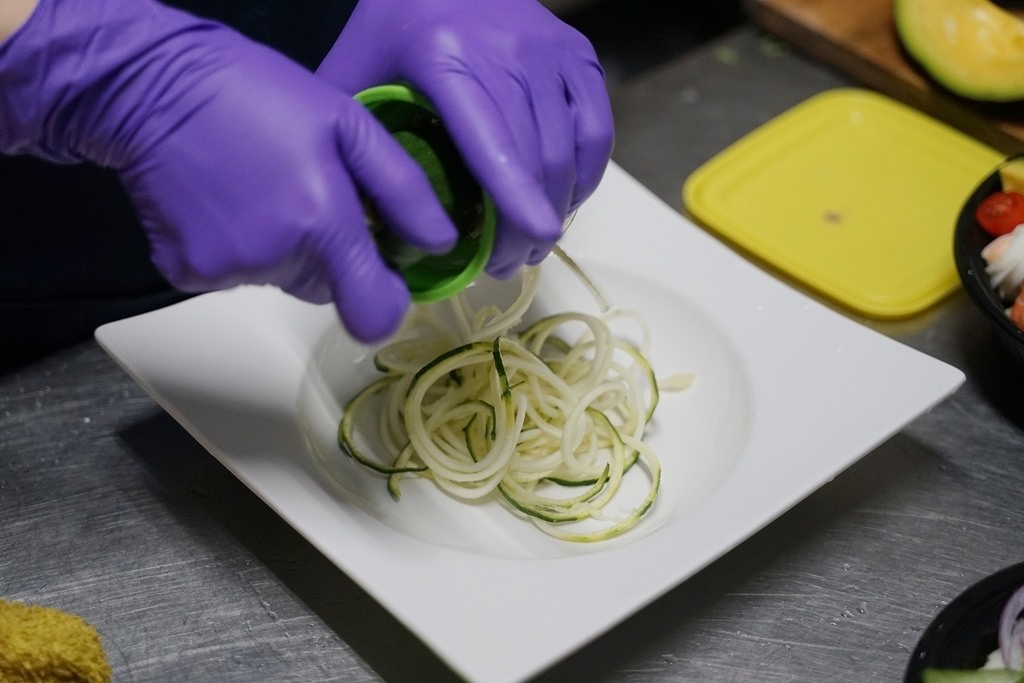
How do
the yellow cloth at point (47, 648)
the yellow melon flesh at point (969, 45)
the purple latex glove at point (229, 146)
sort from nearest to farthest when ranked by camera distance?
1. the purple latex glove at point (229, 146)
2. the yellow cloth at point (47, 648)
3. the yellow melon flesh at point (969, 45)

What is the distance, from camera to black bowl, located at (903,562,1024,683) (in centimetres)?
106

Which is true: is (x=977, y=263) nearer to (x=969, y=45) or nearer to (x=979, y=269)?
(x=979, y=269)

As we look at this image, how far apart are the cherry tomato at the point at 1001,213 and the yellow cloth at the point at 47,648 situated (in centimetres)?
124

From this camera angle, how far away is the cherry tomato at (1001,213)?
4.88ft

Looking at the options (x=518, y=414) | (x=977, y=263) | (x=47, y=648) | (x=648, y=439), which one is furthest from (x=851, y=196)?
(x=47, y=648)

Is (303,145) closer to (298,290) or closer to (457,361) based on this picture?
(298,290)

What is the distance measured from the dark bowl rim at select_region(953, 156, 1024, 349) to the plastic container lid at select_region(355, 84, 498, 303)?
662mm

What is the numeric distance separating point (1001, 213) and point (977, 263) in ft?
0.34

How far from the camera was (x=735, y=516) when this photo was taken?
1.15 m

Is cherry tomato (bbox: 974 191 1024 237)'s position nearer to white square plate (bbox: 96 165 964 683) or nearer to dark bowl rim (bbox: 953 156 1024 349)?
dark bowl rim (bbox: 953 156 1024 349)

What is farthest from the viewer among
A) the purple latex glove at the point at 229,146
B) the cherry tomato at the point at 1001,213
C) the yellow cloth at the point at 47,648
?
the cherry tomato at the point at 1001,213

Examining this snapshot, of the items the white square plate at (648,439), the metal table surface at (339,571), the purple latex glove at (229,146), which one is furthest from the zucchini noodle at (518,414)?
the purple latex glove at (229,146)

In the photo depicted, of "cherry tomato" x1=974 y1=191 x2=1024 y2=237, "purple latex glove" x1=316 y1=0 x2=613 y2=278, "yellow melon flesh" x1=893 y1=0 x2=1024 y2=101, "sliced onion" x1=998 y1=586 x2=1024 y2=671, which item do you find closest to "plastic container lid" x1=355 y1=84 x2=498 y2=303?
"purple latex glove" x1=316 y1=0 x2=613 y2=278

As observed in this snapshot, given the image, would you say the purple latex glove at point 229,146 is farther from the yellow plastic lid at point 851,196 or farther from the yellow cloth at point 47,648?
the yellow plastic lid at point 851,196
